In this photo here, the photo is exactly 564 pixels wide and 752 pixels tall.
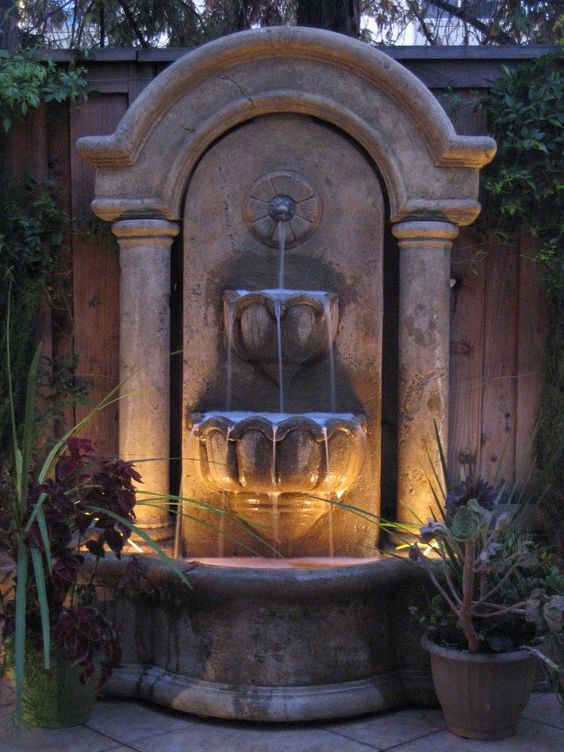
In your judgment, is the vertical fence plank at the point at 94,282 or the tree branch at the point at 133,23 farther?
the tree branch at the point at 133,23

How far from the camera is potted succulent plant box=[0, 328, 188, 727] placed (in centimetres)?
274

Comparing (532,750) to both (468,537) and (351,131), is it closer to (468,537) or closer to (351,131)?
(468,537)

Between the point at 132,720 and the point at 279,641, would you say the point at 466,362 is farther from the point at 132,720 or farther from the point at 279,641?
the point at 132,720

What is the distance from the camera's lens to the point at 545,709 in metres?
3.15

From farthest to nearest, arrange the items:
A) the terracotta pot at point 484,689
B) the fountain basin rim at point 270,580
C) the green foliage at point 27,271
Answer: the green foliage at point 27,271
the fountain basin rim at point 270,580
the terracotta pot at point 484,689

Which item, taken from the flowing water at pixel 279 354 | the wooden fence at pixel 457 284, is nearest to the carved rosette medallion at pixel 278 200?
the flowing water at pixel 279 354

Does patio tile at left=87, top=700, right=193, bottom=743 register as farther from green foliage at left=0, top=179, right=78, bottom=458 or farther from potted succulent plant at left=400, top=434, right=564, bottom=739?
green foliage at left=0, top=179, right=78, bottom=458

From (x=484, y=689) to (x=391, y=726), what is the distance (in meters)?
0.34

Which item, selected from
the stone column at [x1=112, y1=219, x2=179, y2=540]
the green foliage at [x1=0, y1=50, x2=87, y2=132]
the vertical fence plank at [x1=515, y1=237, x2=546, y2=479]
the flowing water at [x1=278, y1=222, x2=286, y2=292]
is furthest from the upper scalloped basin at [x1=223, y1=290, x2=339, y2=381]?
the green foliage at [x1=0, y1=50, x2=87, y2=132]

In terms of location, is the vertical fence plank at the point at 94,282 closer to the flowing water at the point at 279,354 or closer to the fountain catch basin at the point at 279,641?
the flowing water at the point at 279,354

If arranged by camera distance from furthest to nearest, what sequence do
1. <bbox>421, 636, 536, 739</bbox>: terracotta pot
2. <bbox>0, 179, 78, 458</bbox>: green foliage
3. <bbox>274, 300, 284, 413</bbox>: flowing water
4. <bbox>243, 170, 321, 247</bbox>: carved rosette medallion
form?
<bbox>0, 179, 78, 458</bbox>: green foliage → <bbox>243, 170, 321, 247</bbox>: carved rosette medallion → <bbox>274, 300, 284, 413</bbox>: flowing water → <bbox>421, 636, 536, 739</bbox>: terracotta pot

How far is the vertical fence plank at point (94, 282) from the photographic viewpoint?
4266 millimetres

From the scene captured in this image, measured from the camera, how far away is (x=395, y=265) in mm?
4047

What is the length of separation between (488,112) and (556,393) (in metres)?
1.21
